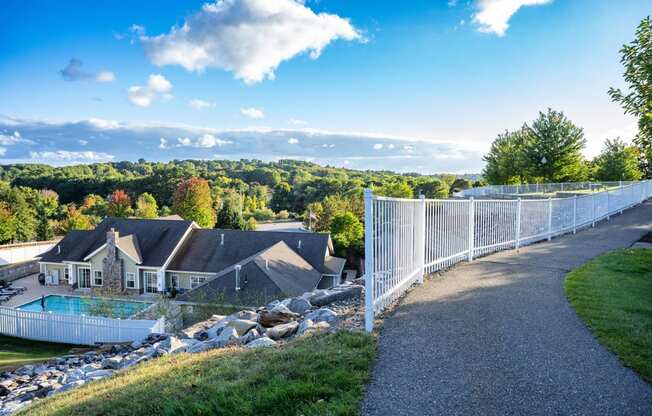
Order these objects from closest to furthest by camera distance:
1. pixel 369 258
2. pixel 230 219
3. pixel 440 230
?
pixel 369 258 < pixel 440 230 < pixel 230 219

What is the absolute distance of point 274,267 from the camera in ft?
68.5

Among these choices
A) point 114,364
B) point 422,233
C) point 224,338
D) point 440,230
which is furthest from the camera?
point 440,230

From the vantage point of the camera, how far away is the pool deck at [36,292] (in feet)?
81.1

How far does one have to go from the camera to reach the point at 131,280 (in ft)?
89.8

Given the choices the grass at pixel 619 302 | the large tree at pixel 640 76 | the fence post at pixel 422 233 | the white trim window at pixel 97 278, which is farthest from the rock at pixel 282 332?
the white trim window at pixel 97 278

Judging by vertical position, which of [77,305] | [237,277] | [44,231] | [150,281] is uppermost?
[237,277]

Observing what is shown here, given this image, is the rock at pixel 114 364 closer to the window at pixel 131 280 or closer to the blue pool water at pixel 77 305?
the blue pool water at pixel 77 305

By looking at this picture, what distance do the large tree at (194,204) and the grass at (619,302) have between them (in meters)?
39.7

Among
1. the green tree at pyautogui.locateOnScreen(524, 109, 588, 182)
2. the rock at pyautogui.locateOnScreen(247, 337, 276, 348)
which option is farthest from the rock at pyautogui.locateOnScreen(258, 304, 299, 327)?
the green tree at pyautogui.locateOnScreen(524, 109, 588, 182)

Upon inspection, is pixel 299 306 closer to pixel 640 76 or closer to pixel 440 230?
pixel 440 230

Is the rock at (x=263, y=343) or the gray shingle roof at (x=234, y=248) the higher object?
the rock at (x=263, y=343)

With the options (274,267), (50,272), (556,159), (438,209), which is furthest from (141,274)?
(556,159)

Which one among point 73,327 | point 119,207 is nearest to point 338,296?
point 73,327

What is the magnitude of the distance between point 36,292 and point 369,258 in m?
30.0
